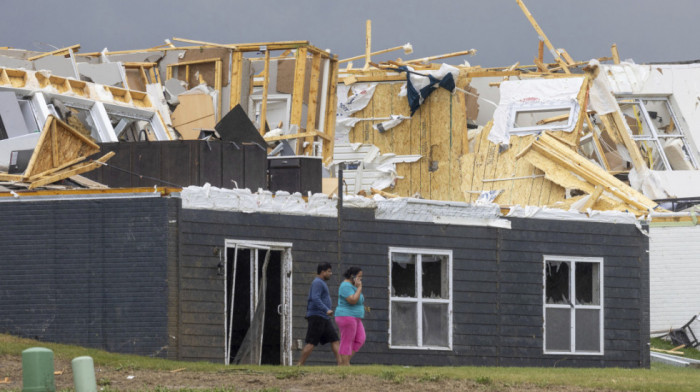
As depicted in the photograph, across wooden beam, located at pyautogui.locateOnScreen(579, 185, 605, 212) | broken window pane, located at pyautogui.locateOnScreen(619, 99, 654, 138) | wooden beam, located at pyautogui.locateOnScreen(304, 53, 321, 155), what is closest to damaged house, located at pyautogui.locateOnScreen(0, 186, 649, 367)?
wooden beam, located at pyautogui.locateOnScreen(579, 185, 605, 212)

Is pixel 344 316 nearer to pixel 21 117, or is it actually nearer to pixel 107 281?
pixel 107 281

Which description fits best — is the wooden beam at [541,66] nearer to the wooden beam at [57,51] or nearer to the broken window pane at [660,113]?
the broken window pane at [660,113]

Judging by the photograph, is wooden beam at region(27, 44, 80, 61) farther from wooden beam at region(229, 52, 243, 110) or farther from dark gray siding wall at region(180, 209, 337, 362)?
dark gray siding wall at region(180, 209, 337, 362)

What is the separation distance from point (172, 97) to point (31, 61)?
336 cm

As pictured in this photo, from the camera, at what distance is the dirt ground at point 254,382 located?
1248 cm

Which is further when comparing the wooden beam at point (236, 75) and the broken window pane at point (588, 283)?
the wooden beam at point (236, 75)

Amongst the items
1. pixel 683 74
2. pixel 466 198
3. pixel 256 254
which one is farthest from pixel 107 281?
pixel 683 74

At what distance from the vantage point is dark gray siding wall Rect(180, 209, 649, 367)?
15.6 m

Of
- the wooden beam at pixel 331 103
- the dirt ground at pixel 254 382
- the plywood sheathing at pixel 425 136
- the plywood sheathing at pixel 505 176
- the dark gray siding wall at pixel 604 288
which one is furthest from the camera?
the plywood sheathing at pixel 425 136

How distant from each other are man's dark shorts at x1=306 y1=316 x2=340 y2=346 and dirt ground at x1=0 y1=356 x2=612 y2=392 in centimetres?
120

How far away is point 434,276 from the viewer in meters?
17.9

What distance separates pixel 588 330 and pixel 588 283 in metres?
0.74

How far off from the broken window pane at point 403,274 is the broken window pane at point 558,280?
91.8 inches

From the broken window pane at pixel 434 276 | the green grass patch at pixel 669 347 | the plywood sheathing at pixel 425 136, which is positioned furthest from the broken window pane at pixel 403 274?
the plywood sheathing at pixel 425 136
